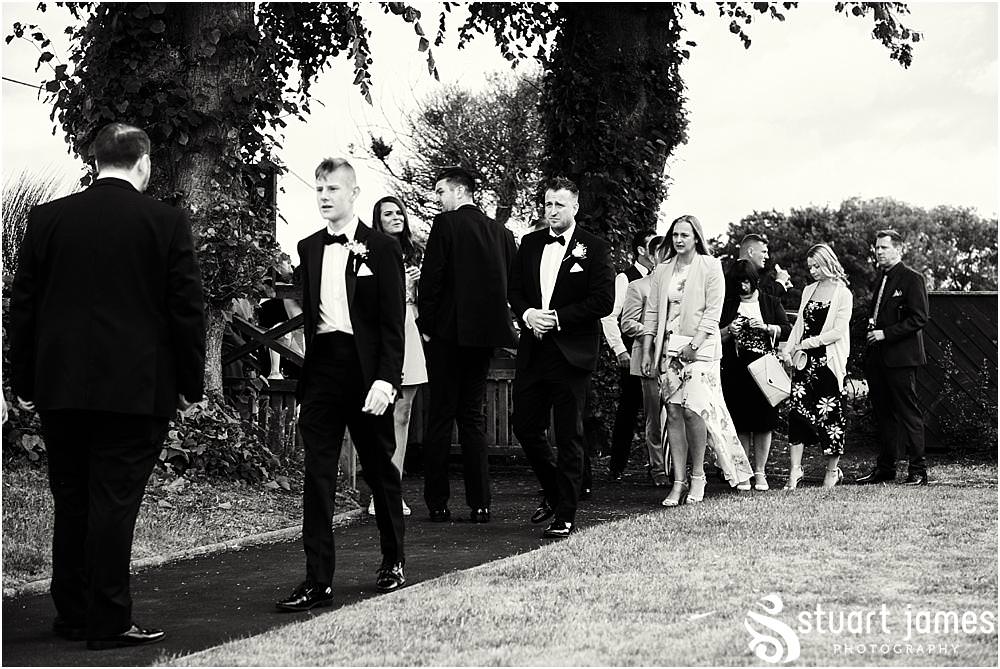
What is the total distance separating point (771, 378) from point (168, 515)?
16.0 ft

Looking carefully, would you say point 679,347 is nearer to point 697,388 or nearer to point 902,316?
point 697,388

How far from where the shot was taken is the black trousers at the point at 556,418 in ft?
25.0

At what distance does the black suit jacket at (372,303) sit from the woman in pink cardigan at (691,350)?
11.6 ft

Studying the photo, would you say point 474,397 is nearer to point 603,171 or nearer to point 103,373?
point 103,373

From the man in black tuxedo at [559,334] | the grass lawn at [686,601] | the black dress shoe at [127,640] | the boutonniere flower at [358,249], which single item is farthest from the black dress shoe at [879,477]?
the black dress shoe at [127,640]

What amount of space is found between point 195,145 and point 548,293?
340cm

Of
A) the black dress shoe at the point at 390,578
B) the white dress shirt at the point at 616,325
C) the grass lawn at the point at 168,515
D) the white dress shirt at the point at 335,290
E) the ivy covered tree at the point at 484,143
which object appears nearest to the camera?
the white dress shirt at the point at 335,290

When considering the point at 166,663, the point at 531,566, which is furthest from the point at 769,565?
the point at 166,663

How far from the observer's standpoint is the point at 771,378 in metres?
10.1

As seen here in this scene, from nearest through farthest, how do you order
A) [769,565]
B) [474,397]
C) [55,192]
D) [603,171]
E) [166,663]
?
[166,663], [769,565], [474,397], [603,171], [55,192]

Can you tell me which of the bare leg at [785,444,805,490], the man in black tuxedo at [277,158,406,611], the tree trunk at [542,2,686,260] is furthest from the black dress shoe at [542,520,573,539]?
the tree trunk at [542,2,686,260]

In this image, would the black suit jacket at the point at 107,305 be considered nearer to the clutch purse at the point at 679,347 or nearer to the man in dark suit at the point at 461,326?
the man in dark suit at the point at 461,326

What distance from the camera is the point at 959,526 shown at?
7.59m

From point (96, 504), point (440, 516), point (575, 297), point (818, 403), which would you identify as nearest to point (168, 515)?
point (440, 516)
